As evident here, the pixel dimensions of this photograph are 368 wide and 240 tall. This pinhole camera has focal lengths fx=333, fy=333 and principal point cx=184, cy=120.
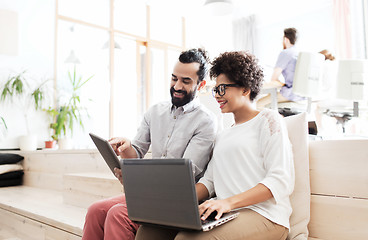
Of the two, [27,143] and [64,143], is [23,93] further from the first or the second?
[64,143]

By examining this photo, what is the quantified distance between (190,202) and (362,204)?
685mm

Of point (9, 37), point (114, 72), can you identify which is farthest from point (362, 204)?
point (114, 72)

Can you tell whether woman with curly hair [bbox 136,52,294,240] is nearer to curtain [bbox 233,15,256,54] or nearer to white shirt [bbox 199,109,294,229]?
white shirt [bbox 199,109,294,229]

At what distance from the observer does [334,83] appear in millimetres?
2980

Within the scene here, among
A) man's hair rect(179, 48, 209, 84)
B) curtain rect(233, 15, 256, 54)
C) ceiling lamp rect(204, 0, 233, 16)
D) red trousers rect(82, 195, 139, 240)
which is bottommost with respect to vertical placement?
red trousers rect(82, 195, 139, 240)

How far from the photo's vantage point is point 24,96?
4203mm

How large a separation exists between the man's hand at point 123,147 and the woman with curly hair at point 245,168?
39cm

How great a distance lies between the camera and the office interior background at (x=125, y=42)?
13.9 ft

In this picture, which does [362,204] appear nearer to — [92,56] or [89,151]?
[89,151]

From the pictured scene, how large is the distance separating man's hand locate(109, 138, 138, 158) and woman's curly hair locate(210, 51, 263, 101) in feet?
1.70

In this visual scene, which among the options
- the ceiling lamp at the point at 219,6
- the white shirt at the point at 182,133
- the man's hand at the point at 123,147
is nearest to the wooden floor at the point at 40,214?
the man's hand at the point at 123,147

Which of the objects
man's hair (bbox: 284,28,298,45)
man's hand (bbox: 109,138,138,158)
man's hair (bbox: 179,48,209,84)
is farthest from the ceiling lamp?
man's hand (bbox: 109,138,138,158)

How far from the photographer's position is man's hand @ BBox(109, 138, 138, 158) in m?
1.48

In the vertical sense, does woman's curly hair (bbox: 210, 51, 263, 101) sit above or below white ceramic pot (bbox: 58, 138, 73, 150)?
above
